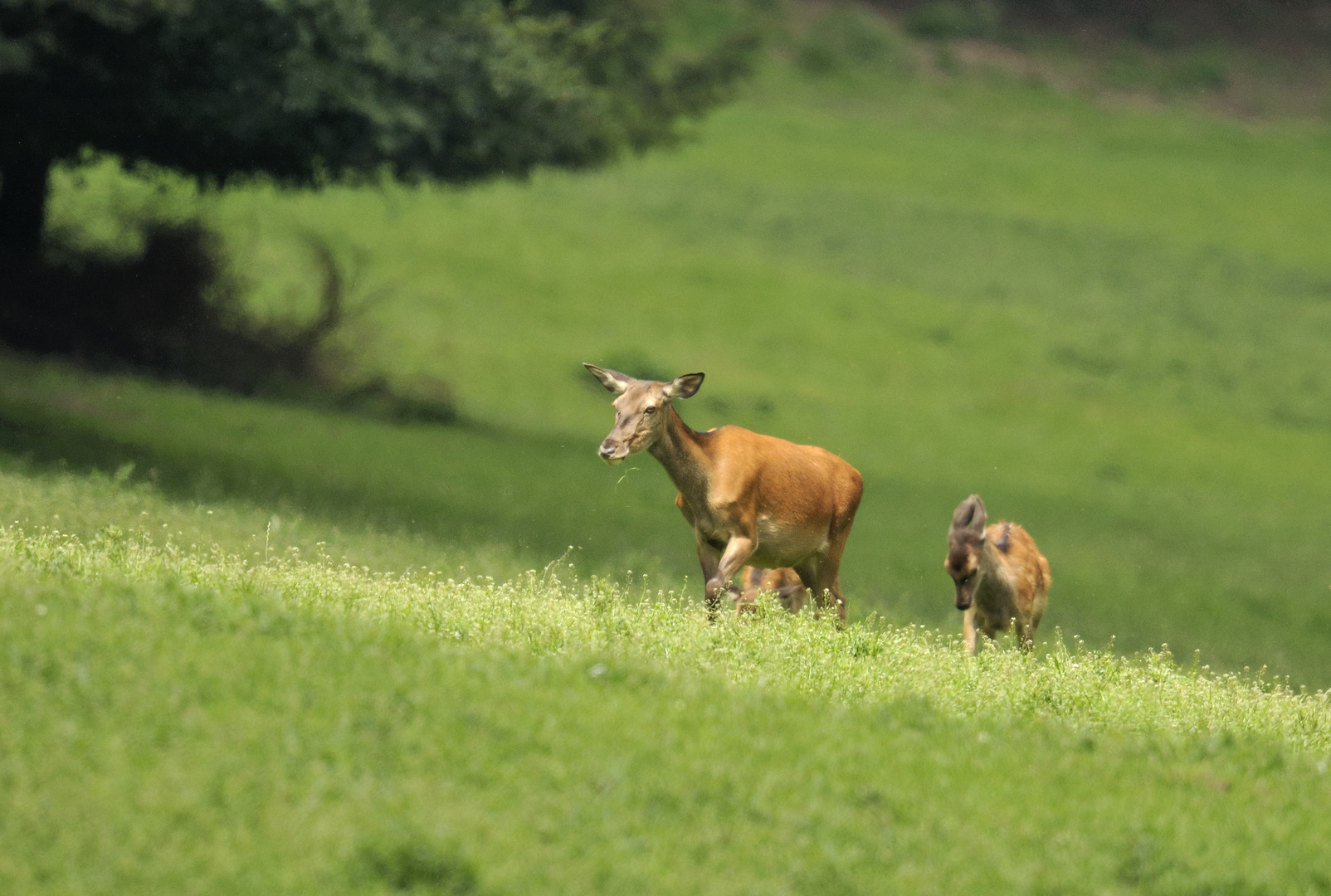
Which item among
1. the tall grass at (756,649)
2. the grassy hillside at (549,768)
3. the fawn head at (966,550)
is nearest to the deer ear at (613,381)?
the tall grass at (756,649)

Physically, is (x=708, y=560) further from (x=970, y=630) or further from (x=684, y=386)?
(x=970, y=630)

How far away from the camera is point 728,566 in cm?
1294

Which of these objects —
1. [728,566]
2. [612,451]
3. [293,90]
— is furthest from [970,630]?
[293,90]

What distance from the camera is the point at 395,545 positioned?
16938 mm

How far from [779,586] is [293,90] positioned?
40.3 ft

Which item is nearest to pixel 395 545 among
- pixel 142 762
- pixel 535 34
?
pixel 142 762

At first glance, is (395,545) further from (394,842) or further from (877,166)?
(877,166)

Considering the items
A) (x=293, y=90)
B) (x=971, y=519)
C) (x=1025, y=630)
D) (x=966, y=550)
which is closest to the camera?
(x=966, y=550)

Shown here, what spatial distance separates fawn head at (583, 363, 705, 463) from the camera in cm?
1256

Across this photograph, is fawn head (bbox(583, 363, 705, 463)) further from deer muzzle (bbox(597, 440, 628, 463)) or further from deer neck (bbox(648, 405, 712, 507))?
deer neck (bbox(648, 405, 712, 507))

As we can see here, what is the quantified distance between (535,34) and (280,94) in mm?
6710

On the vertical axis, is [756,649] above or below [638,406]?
below

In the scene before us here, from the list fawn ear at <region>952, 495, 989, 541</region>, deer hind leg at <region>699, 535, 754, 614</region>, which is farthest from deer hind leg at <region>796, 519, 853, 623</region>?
deer hind leg at <region>699, 535, 754, 614</region>

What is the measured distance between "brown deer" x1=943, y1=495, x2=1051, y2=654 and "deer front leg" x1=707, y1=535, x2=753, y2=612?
1938mm
